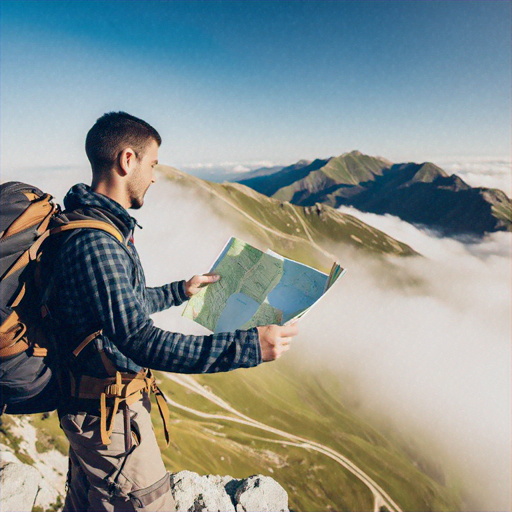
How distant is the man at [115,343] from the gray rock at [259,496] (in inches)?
300

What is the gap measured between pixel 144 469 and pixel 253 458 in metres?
102

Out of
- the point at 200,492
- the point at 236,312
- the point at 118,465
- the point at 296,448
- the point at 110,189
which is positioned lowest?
the point at 296,448

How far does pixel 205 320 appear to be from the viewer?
662cm

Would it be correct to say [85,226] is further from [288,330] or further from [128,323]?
[288,330]

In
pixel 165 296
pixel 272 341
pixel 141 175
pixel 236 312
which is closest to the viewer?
pixel 272 341

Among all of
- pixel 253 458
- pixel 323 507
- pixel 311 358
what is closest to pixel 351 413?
pixel 311 358

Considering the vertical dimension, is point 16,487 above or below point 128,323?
below

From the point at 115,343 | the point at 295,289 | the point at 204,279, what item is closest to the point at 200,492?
the point at 204,279

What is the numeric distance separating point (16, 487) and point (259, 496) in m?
8.47

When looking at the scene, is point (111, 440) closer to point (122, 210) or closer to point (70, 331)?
point (70, 331)

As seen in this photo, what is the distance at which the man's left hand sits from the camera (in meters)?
6.98

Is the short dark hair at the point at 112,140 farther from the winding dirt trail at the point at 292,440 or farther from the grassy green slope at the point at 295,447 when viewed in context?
the winding dirt trail at the point at 292,440

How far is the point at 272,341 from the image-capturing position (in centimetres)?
444

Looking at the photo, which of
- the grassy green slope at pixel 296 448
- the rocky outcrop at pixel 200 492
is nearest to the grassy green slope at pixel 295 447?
the grassy green slope at pixel 296 448
